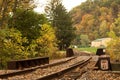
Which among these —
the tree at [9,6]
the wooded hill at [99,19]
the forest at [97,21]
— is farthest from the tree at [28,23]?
the wooded hill at [99,19]

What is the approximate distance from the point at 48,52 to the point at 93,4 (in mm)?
156653

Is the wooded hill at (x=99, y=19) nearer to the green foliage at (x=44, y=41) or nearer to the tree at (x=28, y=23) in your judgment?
the green foliage at (x=44, y=41)

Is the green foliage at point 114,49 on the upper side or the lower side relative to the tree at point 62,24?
lower

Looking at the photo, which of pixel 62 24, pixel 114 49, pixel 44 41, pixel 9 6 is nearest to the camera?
pixel 9 6

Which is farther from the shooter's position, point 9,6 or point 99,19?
point 99,19

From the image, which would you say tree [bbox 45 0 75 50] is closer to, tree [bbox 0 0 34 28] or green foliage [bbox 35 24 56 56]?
green foliage [bbox 35 24 56 56]

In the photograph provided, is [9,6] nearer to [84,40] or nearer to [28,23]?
[28,23]

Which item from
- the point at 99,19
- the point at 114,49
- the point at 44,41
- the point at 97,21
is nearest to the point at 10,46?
the point at 44,41

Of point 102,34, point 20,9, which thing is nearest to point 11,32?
point 20,9

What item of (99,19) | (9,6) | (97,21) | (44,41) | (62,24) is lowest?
(44,41)

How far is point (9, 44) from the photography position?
79.3 feet

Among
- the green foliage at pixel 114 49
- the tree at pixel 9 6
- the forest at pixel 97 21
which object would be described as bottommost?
the green foliage at pixel 114 49

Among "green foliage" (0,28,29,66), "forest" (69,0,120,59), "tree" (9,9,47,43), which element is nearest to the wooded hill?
"forest" (69,0,120,59)

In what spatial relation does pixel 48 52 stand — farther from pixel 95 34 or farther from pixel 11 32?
pixel 95 34
